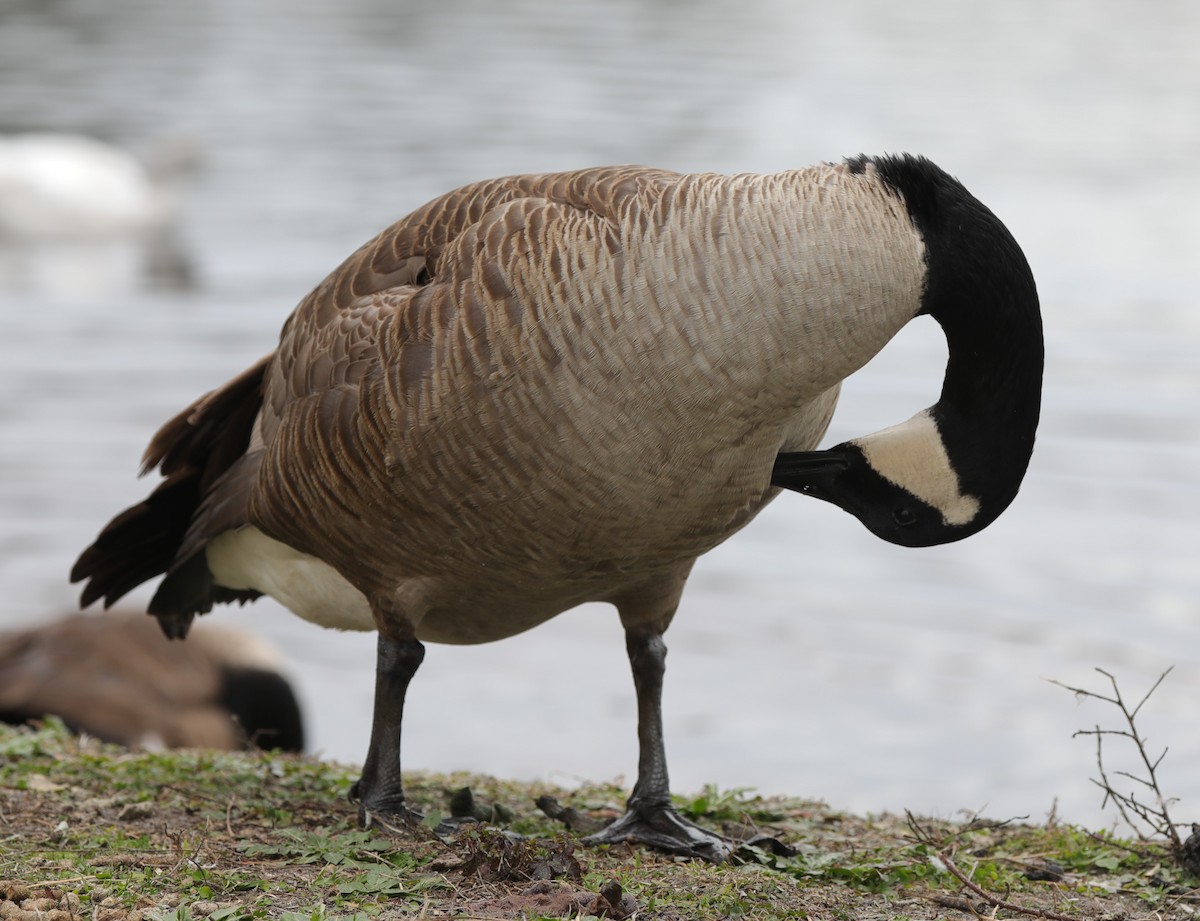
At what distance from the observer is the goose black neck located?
4203mm

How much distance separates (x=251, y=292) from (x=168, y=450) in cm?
1113

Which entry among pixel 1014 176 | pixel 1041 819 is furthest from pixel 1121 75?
pixel 1041 819

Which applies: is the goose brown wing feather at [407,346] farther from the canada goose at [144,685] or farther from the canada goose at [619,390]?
the canada goose at [144,685]

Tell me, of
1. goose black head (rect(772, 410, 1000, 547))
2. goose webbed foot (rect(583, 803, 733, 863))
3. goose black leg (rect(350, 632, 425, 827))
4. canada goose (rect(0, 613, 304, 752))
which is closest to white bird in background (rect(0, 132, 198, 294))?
canada goose (rect(0, 613, 304, 752))

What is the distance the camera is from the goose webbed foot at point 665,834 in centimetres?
502

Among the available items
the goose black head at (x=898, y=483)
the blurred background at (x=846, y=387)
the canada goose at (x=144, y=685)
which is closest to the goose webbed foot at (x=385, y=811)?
the goose black head at (x=898, y=483)

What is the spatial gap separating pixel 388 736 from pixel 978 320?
2.38 metres

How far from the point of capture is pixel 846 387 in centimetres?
1437

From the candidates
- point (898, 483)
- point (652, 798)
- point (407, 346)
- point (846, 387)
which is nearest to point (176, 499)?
point (407, 346)

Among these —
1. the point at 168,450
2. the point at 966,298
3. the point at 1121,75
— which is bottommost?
the point at 168,450

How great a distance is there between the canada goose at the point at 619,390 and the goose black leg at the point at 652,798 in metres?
0.01

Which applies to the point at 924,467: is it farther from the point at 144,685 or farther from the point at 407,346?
the point at 144,685

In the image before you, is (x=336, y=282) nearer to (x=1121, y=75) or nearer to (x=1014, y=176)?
(x=1014, y=176)

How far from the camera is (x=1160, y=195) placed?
20531 millimetres
